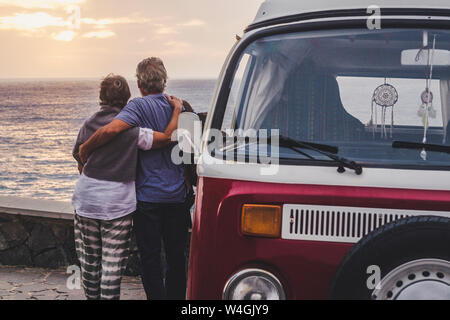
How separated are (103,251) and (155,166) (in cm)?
71

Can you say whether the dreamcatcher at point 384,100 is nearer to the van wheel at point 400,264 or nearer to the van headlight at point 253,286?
the van wheel at point 400,264

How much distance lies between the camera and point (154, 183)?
13.0 ft

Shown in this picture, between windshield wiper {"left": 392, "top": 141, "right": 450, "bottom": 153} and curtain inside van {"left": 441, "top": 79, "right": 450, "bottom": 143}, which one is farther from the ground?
curtain inside van {"left": 441, "top": 79, "right": 450, "bottom": 143}

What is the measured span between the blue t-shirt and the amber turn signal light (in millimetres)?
1638

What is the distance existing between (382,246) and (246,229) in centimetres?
58

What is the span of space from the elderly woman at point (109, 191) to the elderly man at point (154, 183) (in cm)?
7

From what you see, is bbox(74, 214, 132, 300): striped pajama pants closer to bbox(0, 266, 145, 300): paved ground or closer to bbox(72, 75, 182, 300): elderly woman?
bbox(72, 75, 182, 300): elderly woman

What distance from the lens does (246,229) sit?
94.3 inches

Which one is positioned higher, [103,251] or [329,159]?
[329,159]

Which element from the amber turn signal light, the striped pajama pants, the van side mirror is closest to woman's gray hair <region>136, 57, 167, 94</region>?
the van side mirror

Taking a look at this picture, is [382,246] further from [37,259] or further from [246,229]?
[37,259]

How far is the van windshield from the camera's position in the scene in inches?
103

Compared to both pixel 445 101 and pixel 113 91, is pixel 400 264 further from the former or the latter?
pixel 113 91

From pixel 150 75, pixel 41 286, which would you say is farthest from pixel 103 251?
pixel 41 286
